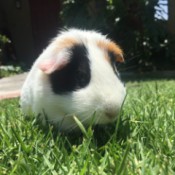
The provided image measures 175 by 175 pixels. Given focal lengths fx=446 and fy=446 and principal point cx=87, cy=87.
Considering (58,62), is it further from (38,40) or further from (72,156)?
(38,40)

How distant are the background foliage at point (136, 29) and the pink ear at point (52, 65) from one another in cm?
661

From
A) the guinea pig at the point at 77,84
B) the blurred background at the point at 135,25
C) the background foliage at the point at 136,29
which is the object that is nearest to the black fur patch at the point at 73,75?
the guinea pig at the point at 77,84

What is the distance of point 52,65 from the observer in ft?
7.93

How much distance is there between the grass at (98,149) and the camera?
1819mm

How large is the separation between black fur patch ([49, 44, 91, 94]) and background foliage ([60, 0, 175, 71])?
6572mm

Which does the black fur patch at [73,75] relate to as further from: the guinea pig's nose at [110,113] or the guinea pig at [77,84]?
the guinea pig's nose at [110,113]

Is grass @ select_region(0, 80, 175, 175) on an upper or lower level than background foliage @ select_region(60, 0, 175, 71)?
upper

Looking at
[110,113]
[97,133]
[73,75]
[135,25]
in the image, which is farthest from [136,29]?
[110,113]

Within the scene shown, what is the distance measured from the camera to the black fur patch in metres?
2.40

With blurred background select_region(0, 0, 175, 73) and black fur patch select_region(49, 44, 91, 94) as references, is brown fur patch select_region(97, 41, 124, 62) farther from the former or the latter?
blurred background select_region(0, 0, 175, 73)

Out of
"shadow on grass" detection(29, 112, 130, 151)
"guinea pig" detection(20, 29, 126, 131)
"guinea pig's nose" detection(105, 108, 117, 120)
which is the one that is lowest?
"shadow on grass" detection(29, 112, 130, 151)

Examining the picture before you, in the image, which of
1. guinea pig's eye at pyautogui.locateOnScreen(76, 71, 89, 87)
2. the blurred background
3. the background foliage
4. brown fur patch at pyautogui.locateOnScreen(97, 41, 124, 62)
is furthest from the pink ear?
the background foliage

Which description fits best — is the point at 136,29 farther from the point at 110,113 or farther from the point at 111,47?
the point at 110,113

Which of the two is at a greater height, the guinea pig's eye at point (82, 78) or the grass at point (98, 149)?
the guinea pig's eye at point (82, 78)
